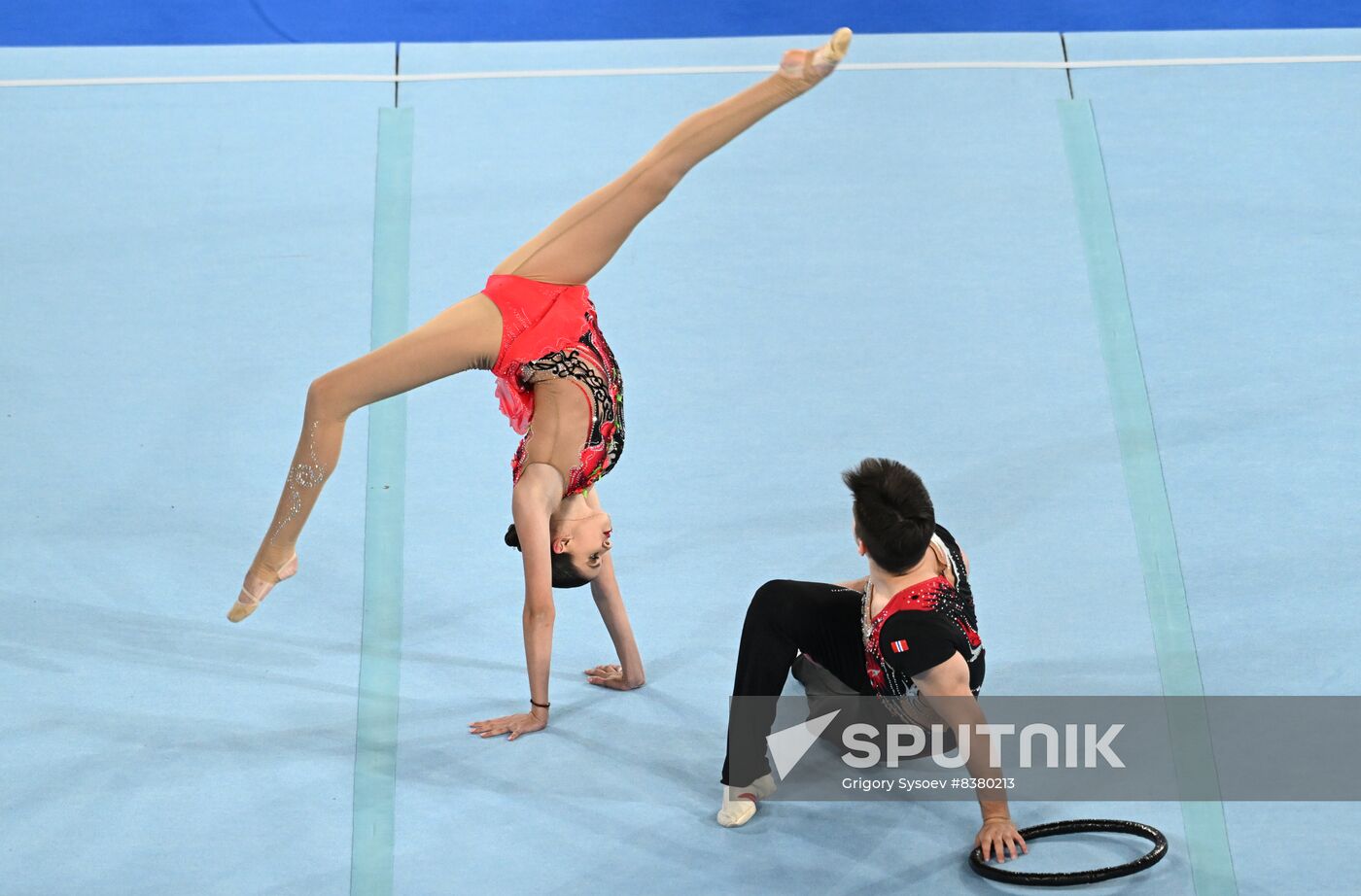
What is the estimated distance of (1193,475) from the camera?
15.6ft

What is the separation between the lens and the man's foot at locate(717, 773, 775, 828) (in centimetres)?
387

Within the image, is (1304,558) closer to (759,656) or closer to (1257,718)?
(1257,718)

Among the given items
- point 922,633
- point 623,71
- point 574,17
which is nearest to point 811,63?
point 922,633

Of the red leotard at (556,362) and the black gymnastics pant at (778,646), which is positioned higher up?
the red leotard at (556,362)

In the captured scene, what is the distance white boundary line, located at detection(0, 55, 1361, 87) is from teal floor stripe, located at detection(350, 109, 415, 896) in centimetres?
32

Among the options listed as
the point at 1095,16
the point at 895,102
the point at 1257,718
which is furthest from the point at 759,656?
the point at 1095,16

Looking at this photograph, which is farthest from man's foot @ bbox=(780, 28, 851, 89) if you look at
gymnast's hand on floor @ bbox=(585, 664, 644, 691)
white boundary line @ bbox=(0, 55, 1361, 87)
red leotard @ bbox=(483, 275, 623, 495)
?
white boundary line @ bbox=(0, 55, 1361, 87)

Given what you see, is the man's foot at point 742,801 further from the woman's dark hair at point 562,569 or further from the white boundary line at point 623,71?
the white boundary line at point 623,71

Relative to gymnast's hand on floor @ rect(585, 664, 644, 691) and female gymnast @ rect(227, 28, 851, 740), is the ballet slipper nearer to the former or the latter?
female gymnast @ rect(227, 28, 851, 740)

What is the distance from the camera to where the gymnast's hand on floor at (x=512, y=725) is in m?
4.07

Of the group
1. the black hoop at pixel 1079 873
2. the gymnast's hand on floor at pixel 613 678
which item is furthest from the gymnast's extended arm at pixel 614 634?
the black hoop at pixel 1079 873

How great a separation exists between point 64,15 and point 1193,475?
16.1 feet

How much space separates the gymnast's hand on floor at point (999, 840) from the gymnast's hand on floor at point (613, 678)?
1.04 metres

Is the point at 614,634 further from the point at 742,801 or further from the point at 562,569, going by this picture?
the point at 742,801
